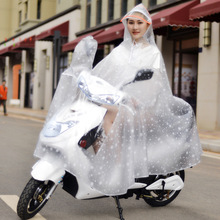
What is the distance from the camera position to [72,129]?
13.4ft

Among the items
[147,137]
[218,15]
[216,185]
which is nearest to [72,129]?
[147,137]

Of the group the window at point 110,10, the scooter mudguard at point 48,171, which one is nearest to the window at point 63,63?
the window at point 110,10

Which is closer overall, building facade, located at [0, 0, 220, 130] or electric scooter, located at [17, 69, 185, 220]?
electric scooter, located at [17, 69, 185, 220]

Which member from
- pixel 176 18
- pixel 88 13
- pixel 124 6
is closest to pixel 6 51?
pixel 88 13

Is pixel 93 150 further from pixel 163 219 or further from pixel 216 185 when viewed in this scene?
pixel 216 185

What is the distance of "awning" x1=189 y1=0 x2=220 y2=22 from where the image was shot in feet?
44.2

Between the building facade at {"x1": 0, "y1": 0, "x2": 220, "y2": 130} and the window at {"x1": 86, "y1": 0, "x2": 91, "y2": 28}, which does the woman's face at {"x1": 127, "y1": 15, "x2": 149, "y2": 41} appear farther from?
the window at {"x1": 86, "y1": 0, "x2": 91, "y2": 28}

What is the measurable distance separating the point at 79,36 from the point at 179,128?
76.8ft

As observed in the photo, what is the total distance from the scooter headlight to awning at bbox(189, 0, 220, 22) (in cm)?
1000

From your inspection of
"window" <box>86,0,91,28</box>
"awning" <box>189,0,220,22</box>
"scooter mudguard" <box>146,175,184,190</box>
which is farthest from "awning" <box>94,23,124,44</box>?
"scooter mudguard" <box>146,175,184,190</box>

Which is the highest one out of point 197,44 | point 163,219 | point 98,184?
point 197,44

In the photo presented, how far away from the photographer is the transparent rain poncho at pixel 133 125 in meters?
4.18

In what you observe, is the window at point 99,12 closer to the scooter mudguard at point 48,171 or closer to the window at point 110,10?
the window at point 110,10

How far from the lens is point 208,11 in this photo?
13727mm
